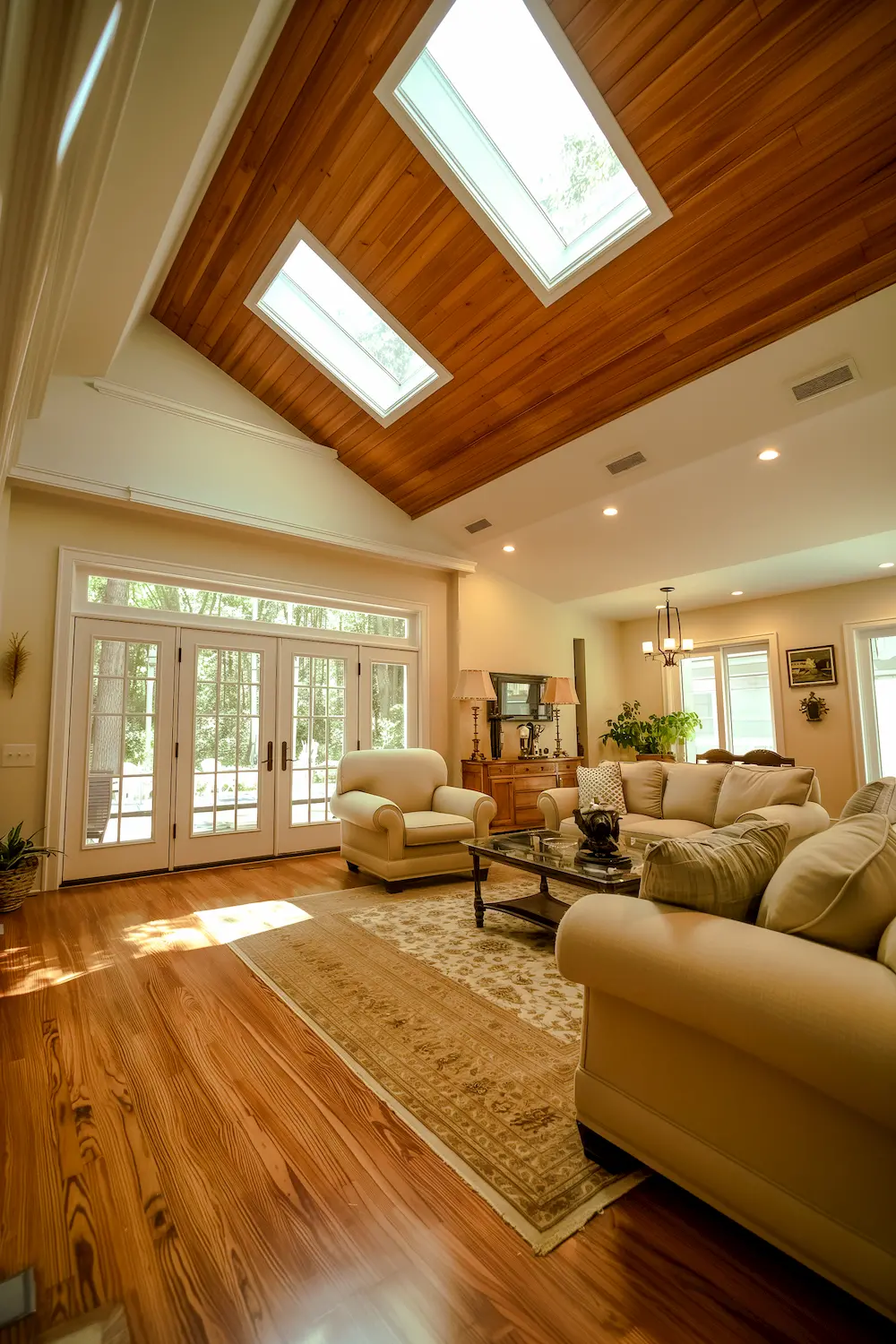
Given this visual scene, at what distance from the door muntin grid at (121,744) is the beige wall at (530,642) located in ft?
9.85

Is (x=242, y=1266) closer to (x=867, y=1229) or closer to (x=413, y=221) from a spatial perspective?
(x=867, y=1229)

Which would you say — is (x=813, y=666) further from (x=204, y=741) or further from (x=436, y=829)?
(x=204, y=741)

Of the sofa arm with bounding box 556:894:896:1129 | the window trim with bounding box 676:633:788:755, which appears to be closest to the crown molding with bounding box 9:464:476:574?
the window trim with bounding box 676:633:788:755

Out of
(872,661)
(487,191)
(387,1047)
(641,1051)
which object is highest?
(487,191)

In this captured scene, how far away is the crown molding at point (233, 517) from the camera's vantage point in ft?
13.6

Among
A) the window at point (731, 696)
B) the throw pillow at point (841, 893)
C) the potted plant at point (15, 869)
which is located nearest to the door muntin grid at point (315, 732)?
the potted plant at point (15, 869)

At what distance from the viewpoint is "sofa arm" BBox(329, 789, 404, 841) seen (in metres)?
4.04

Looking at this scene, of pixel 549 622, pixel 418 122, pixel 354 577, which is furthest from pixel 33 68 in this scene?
pixel 549 622

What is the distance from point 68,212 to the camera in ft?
6.44

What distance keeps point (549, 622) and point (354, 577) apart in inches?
106

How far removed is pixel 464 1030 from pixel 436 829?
6.50ft

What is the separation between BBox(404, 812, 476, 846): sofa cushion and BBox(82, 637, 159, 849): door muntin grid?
2.01 meters

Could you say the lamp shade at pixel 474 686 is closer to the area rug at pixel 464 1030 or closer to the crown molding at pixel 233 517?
the crown molding at pixel 233 517

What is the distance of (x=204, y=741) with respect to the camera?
16.2 ft
